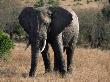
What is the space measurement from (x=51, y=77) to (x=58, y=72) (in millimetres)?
1183

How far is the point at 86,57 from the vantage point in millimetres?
18953

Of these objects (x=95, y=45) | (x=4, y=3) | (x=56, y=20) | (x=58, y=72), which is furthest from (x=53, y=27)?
(x=4, y=3)

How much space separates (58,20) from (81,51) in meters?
8.69

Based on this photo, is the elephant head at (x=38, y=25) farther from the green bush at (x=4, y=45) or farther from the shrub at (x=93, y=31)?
the shrub at (x=93, y=31)

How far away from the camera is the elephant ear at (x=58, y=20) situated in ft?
44.8

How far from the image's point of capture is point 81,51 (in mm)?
22344

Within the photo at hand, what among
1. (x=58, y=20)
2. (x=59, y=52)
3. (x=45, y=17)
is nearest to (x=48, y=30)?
(x=45, y=17)

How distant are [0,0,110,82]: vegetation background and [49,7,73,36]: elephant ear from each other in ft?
4.49

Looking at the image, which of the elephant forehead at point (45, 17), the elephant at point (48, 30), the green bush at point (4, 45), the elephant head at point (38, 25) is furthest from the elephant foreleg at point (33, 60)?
the green bush at point (4, 45)

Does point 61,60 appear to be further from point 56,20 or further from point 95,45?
point 95,45

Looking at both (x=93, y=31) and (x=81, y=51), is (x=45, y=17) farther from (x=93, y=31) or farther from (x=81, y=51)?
(x=93, y=31)

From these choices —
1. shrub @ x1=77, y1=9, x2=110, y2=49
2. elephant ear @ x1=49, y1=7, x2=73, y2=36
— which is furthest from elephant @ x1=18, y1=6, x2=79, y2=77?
shrub @ x1=77, y1=9, x2=110, y2=49

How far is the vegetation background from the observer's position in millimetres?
12829

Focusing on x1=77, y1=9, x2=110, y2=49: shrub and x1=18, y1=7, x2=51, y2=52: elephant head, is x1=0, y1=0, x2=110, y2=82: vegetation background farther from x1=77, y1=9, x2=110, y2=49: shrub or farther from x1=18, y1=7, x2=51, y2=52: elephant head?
x1=18, y1=7, x2=51, y2=52: elephant head
